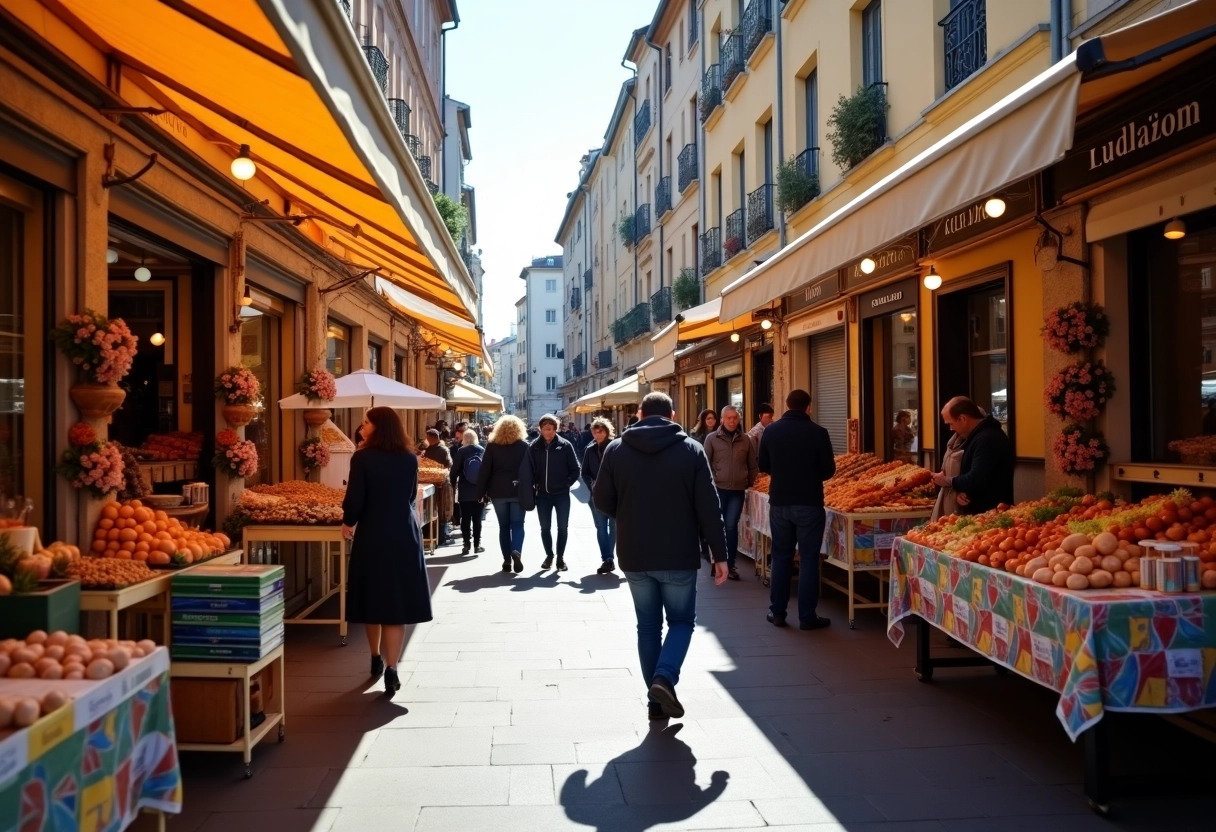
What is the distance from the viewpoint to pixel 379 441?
637 centimetres

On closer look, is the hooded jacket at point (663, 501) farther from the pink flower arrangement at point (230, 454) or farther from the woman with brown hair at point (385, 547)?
the pink flower arrangement at point (230, 454)

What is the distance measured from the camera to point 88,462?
528 centimetres

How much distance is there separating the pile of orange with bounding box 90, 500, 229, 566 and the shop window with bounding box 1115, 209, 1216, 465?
6.45 meters

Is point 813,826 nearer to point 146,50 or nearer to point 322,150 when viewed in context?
point 322,150

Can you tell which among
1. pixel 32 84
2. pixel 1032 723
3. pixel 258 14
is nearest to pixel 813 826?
pixel 1032 723

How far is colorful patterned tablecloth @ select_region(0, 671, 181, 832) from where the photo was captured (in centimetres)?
286

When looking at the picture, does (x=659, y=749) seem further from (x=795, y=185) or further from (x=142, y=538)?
(x=795, y=185)

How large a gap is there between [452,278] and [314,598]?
3.76 meters

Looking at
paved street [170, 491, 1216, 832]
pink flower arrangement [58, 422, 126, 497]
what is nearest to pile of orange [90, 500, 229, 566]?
pink flower arrangement [58, 422, 126, 497]

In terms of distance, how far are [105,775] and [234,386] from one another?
4.74 meters

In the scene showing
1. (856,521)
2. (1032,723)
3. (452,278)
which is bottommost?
(1032,723)

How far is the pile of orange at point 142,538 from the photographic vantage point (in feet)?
17.2

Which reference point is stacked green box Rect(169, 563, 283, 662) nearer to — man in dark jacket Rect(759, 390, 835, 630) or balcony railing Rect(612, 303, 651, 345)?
man in dark jacket Rect(759, 390, 835, 630)

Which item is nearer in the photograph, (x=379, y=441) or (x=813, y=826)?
(x=813, y=826)
